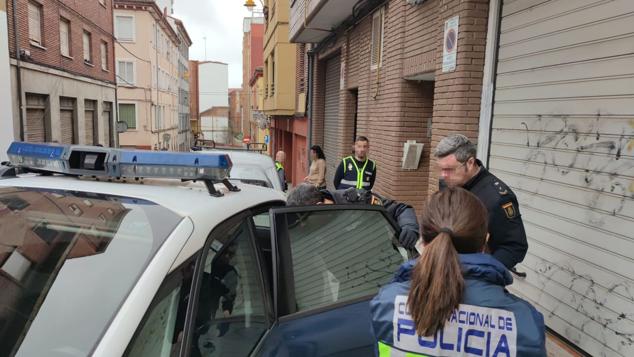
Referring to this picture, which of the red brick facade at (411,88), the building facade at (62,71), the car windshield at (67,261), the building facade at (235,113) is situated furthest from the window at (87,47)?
the building facade at (235,113)

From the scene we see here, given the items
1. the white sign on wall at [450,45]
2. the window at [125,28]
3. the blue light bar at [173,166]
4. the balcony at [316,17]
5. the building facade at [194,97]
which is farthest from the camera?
the building facade at [194,97]

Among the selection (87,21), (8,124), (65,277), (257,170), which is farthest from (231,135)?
(65,277)

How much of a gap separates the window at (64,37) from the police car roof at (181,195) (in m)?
17.3

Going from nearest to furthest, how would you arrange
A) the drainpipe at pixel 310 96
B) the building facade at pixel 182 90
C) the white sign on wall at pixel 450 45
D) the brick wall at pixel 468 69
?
the brick wall at pixel 468 69, the white sign on wall at pixel 450 45, the drainpipe at pixel 310 96, the building facade at pixel 182 90

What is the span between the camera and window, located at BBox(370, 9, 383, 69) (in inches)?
308

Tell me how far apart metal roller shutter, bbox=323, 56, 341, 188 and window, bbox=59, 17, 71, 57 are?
10176 millimetres

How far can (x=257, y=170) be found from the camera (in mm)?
5863

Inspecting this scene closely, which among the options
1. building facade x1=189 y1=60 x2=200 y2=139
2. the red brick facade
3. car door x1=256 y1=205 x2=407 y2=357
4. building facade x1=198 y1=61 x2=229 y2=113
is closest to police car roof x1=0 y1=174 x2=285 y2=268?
car door x1=256 y1=205 x2=407 y2=357

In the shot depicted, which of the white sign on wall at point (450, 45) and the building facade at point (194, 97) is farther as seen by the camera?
the building facade at point (194, 97)

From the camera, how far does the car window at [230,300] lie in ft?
5.18

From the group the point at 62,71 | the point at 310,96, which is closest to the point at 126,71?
the point at 62,71

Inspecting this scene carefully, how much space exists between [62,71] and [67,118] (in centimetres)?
210

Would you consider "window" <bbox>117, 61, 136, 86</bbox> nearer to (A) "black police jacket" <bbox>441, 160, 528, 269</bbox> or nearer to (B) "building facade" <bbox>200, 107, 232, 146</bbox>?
(A) "black police jacket" <bbox>441, 160, 528, 269</bbox>

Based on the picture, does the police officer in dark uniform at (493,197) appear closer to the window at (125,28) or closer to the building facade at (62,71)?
the building facade at (62,71)
